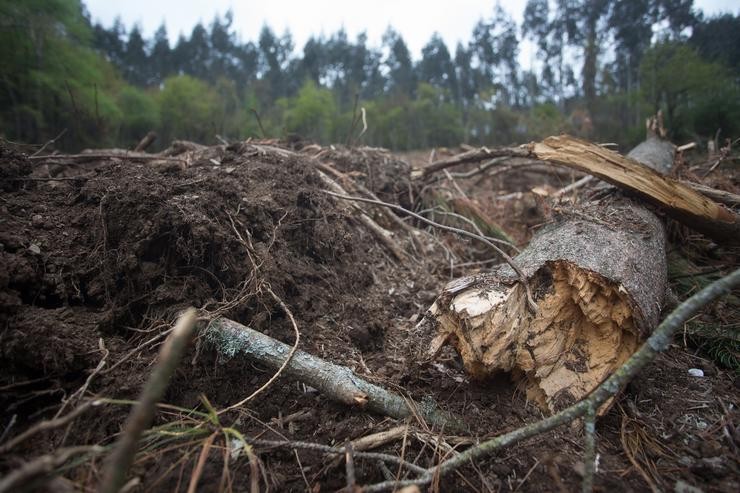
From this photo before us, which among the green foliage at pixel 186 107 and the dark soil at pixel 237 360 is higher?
the green foliage at pixel 186 107

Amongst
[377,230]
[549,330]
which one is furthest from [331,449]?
[377,230]

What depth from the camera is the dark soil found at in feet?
4.69

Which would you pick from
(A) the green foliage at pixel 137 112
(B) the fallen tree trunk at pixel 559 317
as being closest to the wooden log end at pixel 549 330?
(B) the fallen tree trunk at pixel 559 317

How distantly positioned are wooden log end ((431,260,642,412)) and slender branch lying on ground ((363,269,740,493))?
45cm

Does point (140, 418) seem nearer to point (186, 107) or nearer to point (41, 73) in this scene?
point (41, 73)

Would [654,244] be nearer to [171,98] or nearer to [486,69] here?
[171,98]

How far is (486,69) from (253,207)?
1506 inches

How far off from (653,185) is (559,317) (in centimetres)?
165

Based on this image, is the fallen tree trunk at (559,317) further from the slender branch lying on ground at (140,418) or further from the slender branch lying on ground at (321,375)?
the slender branch lying on ground at (140,418)

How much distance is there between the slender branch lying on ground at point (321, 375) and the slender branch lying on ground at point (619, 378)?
356 mm

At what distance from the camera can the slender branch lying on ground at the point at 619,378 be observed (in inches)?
46.3

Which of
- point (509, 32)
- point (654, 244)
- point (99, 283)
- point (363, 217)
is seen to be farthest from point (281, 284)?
point (509, 32)

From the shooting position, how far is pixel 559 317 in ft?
6.38

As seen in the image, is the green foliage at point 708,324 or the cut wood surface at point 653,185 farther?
the cut wood surface at point 653,185
